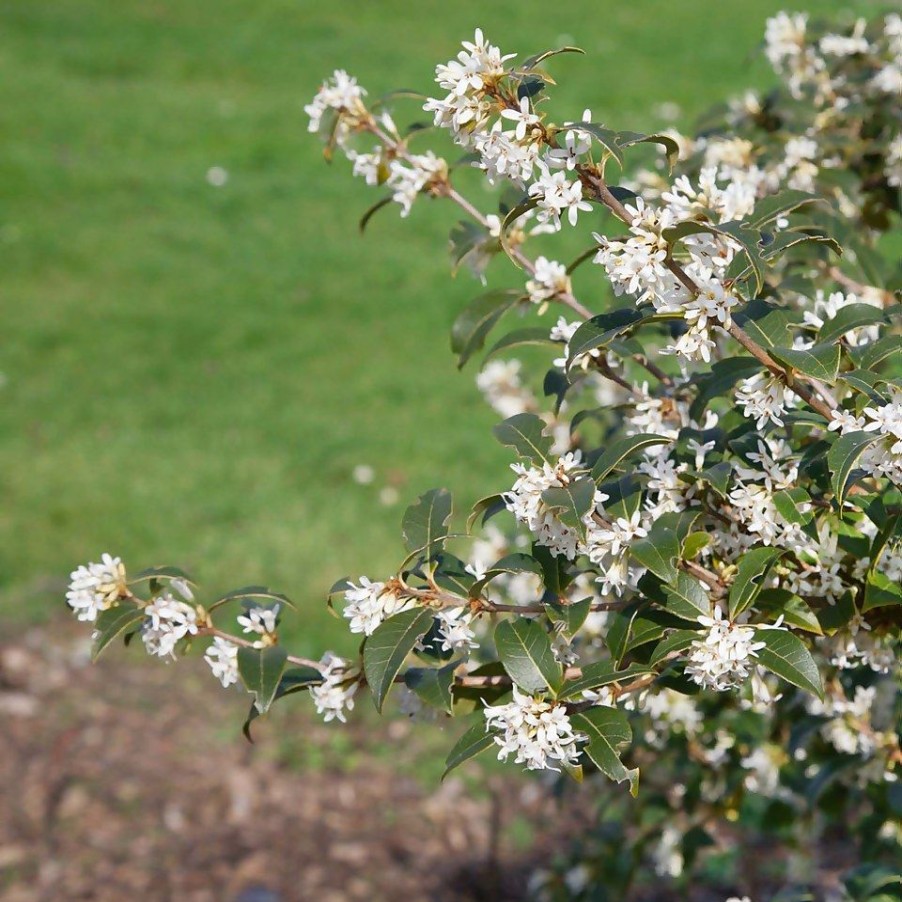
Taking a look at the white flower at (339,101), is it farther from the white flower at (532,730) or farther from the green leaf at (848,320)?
the white flower at (532,730)

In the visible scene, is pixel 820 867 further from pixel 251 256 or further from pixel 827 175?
pixel 251 256

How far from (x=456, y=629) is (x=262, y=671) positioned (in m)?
0.25

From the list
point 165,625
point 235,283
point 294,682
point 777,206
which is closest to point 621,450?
point 777,206

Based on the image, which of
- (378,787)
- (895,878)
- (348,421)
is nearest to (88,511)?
(348,421)

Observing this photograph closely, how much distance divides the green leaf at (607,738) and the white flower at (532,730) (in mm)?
24

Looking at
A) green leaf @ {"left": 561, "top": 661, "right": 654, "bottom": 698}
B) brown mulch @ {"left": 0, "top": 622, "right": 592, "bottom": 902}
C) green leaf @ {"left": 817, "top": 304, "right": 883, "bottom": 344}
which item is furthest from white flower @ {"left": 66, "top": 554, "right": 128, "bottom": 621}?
brown mulch @ {"left": 0, "top": 622, "right": 592, "bottom": 902}

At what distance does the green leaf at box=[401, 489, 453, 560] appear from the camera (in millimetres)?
1481

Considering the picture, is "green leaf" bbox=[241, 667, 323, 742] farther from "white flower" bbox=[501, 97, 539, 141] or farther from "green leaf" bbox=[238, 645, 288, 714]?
"white flower" bbox=[501, 97, 539, 141]

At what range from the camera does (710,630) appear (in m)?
1.27

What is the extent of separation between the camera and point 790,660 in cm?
126

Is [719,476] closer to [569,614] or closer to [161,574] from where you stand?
[569,614]

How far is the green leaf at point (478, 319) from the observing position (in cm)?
183

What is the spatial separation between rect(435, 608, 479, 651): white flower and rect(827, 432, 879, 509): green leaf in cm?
46

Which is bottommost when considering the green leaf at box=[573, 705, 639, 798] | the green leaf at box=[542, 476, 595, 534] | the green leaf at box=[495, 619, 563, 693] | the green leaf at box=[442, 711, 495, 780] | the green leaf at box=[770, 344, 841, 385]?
the green leaf at box=[442, 711, 495, 780]
